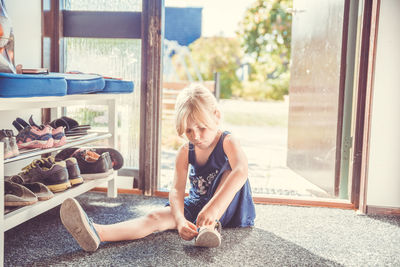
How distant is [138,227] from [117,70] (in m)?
1.05

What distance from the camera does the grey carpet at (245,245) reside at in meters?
1.34

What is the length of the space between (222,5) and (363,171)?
646cm

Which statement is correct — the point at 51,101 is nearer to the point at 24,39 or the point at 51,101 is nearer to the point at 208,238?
the point at 24,39

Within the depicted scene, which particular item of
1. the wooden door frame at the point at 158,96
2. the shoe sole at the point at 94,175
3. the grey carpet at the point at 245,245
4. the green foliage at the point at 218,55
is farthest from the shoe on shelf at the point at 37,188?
the green foliage at the point at 218,55

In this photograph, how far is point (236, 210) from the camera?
1698 millimetres

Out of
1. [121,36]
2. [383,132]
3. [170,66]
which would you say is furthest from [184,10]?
[383,132]

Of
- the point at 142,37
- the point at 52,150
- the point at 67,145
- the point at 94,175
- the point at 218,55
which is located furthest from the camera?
the point at 218,55

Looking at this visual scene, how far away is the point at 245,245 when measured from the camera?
151 cm

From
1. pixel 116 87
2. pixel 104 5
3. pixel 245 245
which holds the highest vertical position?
pixel 104 5

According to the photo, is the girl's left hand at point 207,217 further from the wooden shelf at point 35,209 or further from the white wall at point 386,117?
the white wall at point 386,117

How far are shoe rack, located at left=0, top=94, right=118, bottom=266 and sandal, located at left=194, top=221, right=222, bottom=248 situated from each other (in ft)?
1.82

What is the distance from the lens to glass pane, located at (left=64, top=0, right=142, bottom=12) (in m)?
2.20

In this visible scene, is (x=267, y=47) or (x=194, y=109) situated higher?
(x=267, y=47)

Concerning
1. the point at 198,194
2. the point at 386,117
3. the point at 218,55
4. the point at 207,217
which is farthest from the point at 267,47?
the point at 207,217
